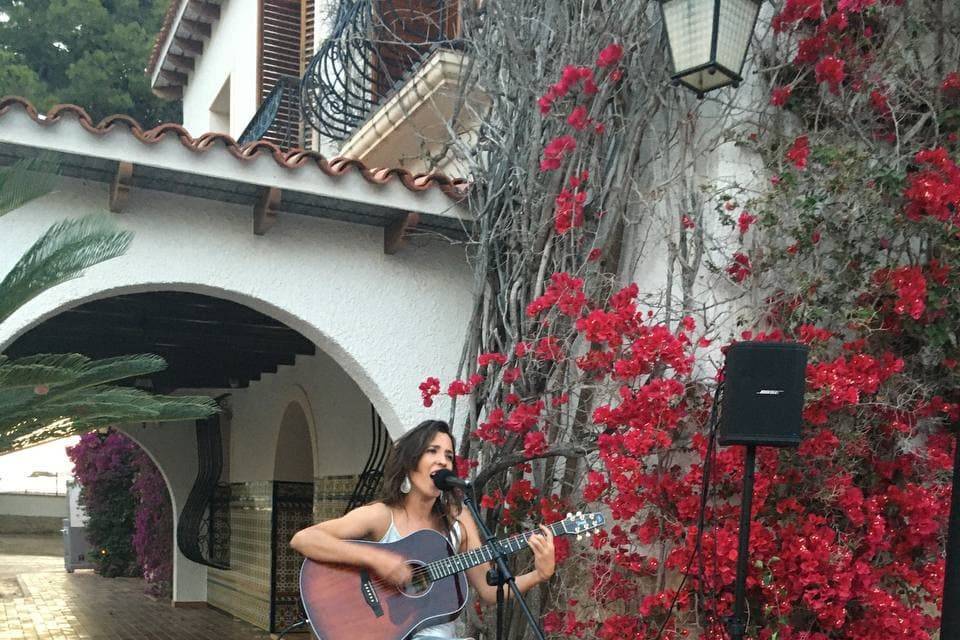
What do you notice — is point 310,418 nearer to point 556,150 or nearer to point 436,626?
point 556,150

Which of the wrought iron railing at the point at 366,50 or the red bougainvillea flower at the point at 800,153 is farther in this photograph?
the wrought iron railing at the point at 366,50

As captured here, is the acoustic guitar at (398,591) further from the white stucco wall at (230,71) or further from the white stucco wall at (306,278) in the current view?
the white stucco wall at (230,71)

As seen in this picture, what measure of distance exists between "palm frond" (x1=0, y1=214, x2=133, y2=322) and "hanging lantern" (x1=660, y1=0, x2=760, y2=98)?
8.00ft

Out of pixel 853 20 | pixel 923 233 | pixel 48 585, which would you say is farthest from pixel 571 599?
pixel 48 585

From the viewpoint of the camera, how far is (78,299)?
5.77 m

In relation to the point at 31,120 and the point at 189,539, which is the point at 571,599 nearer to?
the point at 31,120

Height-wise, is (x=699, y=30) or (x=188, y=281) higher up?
(x=699, y=30)

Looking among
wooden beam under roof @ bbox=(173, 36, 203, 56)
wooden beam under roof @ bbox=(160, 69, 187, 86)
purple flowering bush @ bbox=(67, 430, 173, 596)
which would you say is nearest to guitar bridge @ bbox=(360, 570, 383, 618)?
wooden beam under roof @ bbox=(173, 36, 203, 56)

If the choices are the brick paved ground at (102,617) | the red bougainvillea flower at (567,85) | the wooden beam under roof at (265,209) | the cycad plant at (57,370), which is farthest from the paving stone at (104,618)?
the red bougainvillea flower at (567,85)

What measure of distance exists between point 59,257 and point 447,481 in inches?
74.4

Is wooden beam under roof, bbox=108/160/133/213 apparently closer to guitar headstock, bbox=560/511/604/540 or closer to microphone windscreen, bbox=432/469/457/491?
microphone windscreen, bbox=432/469/457/491

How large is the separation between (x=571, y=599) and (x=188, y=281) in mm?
2579

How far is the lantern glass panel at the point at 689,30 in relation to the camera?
15.4 ft

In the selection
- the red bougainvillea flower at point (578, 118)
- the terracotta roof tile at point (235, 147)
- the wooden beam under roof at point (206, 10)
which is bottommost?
the terracotta roof tile at point (235, 147)
